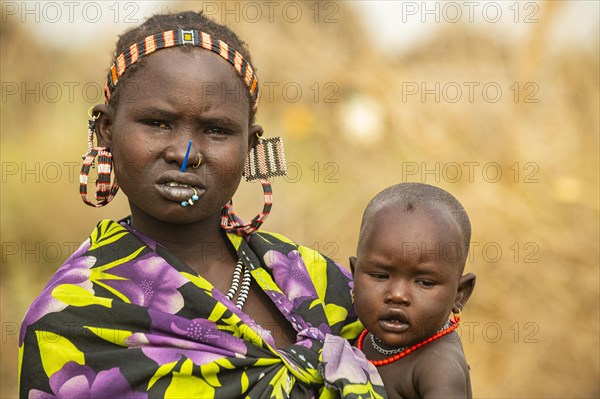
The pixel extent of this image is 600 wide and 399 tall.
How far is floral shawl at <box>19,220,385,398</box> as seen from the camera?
2314mm

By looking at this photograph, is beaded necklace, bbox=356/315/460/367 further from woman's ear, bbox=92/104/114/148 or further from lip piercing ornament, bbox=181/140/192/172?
woman's ear, bbox=92/104/114/148

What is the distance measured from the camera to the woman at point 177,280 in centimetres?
233

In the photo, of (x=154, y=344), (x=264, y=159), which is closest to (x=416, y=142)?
(x=264, y=159)

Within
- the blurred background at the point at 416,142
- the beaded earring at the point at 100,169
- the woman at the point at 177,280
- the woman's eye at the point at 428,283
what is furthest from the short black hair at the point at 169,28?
the blurred background at the point at 416,142

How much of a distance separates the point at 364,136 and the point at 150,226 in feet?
11.3

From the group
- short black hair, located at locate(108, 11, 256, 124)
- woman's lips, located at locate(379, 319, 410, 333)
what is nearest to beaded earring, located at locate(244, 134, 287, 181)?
short black hair, located at locate(108, 11, 256, 124)

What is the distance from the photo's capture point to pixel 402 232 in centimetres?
243

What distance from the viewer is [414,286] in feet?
7.93

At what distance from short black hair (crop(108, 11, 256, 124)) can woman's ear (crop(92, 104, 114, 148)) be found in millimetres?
27

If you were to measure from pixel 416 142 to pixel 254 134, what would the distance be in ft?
10.4

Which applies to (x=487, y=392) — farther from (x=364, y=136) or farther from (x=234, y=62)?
(x=234, y=62)

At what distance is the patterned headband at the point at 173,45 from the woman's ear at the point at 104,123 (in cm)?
5

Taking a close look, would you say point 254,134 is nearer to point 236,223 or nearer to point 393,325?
point 236,223

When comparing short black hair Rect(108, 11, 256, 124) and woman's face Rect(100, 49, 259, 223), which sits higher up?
short black hair Rect(108, 11, 256, 124)
